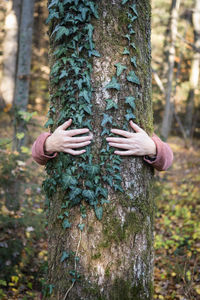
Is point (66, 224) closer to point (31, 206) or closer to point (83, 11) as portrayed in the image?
point (83, 11)

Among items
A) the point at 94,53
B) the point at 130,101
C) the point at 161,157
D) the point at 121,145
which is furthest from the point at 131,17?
the point at 161,157

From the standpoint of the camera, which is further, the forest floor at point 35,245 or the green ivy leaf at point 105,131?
the forest floor at point 35,245

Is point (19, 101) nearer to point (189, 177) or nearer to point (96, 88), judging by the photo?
point (96, 88)

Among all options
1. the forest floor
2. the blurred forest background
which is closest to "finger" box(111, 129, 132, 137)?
the blurred forest background

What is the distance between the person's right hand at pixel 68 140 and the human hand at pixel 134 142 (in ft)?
0.64

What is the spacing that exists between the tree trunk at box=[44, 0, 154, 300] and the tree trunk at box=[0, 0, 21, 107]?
565 cm

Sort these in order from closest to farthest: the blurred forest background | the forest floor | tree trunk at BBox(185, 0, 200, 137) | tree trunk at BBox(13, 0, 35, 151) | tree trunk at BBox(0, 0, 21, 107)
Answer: the forest floor, the blurred forest background, tree trunk at BBox(13, 0, 35, 151), tree trunk at BBox(0, 0, 21, 107), tree trunk at BBox(185, 0, 200, 137)

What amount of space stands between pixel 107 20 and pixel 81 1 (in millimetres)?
244

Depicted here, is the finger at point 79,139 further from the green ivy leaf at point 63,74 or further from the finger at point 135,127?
the green ivy leaf at point 63,74

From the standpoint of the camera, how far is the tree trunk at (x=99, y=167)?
1.96m

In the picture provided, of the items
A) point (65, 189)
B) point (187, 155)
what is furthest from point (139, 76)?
point (187, 155)

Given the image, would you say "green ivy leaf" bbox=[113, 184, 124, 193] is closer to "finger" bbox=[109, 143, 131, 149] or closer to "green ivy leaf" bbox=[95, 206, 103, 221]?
"green ivy leaf" bbox=[95, 206, 103, 221]

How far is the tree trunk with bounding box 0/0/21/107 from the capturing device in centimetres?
730

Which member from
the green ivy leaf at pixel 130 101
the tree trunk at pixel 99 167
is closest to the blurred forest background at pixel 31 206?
the tree trunk at pixel 99 167
